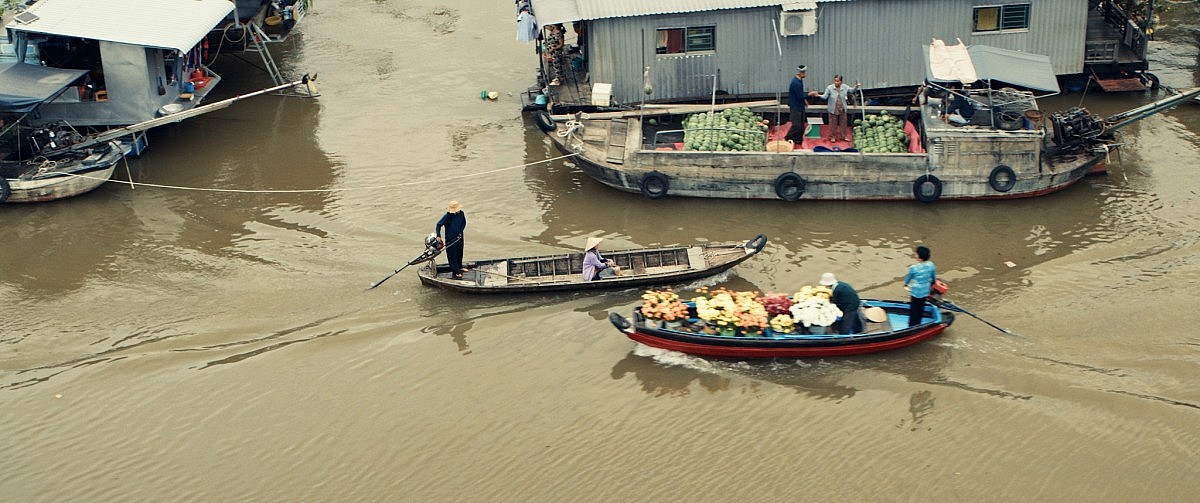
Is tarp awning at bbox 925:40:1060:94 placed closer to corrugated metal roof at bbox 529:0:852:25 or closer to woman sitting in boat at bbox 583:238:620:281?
corrugated metal roof at bbox 529:0:852:25

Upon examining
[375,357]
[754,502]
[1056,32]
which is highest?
[1056,32]

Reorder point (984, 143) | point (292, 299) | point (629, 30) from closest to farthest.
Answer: point (292, 299) → point (984, 143) → point (629, 30)

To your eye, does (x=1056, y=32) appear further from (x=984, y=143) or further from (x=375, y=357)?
(x=375, y=357)

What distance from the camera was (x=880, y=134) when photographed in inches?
769

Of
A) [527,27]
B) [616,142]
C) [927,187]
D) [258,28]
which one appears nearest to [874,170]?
[927,187]

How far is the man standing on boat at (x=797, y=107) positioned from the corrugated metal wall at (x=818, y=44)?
119cm

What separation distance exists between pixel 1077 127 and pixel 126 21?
1817 centimetres

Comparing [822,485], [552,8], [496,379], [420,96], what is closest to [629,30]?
[552,8]

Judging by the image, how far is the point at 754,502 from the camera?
1229 centimetres

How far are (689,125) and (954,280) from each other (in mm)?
5803

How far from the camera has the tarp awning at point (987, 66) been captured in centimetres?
1903

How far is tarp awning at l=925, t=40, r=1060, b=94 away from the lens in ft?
62.4

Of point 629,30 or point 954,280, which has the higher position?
point 629,30

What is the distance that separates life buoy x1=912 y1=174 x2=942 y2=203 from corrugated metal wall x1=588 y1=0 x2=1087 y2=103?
159 inches
